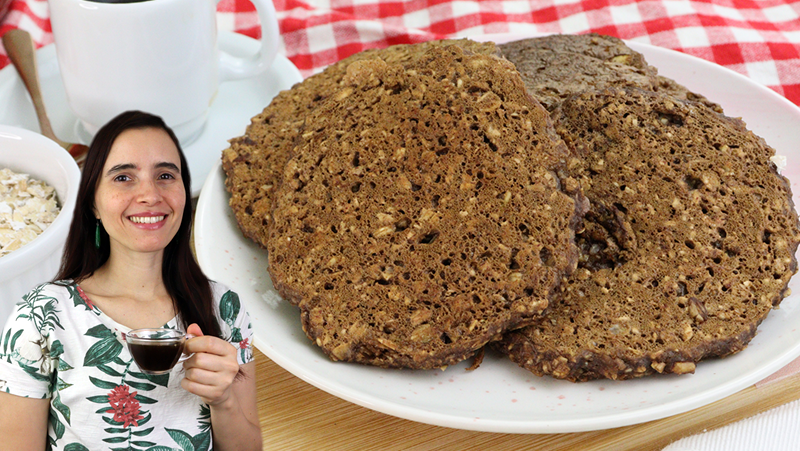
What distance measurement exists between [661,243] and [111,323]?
102 centimetres

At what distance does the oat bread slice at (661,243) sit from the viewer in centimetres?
129

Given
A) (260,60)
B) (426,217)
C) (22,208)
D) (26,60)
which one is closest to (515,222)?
(426,217)

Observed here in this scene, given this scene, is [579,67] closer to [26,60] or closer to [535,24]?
[535,24]

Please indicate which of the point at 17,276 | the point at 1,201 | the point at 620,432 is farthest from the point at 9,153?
the point at 620,432

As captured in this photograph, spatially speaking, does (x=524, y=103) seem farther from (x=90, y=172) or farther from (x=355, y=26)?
(x=355, y=26)

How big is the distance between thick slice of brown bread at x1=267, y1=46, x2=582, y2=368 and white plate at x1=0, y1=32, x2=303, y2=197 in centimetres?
52

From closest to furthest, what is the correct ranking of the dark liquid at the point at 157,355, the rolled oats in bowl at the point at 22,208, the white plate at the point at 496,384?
the dark liquid at the point at 157,355, the white plate at the point at 496,384, the rolled oats in bowl at the point at 22,208

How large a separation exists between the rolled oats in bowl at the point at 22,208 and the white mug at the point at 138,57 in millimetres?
369

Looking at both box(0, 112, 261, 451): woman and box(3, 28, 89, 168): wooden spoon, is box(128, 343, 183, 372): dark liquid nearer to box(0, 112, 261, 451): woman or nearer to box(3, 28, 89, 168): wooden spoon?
box(0, 112, 261, 451): woman

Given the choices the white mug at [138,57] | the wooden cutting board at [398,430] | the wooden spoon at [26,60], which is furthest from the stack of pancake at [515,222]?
the wooden spoon at [26,60]

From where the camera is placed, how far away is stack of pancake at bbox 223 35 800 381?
4.25ft

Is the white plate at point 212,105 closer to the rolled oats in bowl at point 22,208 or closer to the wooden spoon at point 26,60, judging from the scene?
the wooden spoon at point 26,60

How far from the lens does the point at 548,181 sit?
1.38 m

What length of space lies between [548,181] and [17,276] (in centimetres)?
100
